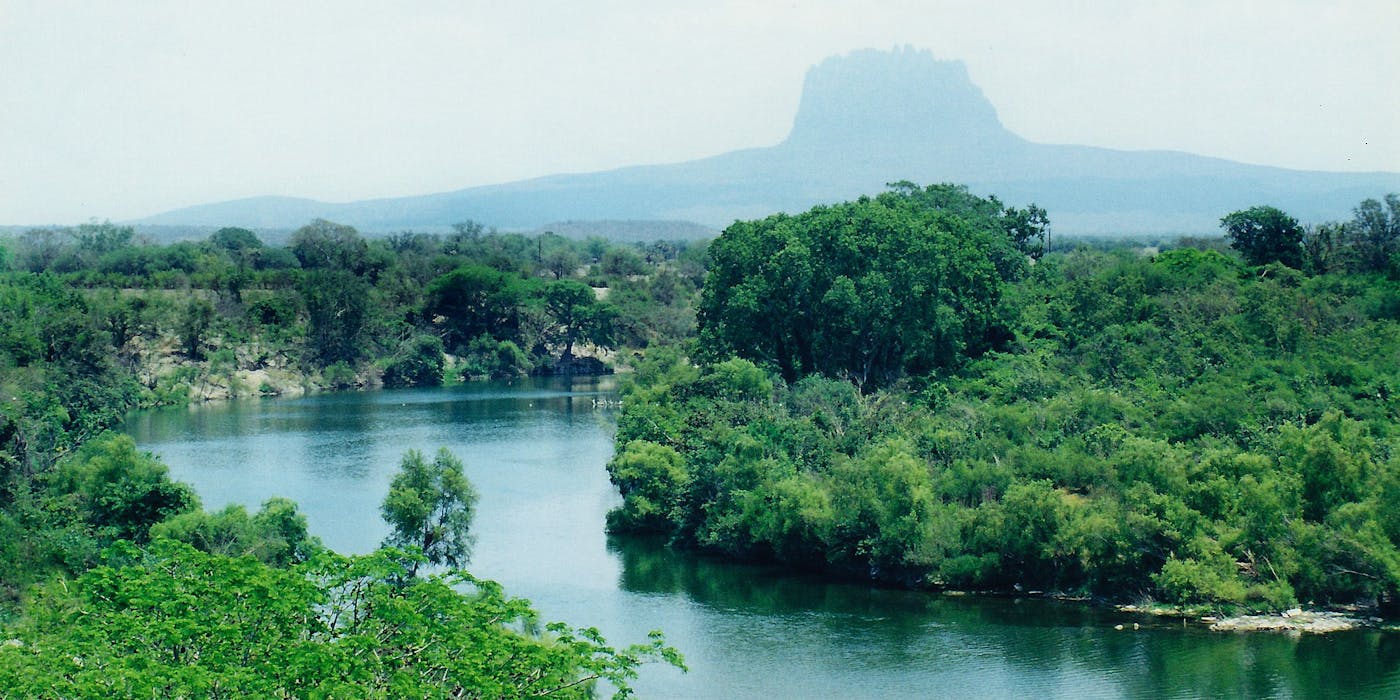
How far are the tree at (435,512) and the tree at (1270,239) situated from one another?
124ft

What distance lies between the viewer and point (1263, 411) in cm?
3638

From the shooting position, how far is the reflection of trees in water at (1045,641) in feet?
86.2

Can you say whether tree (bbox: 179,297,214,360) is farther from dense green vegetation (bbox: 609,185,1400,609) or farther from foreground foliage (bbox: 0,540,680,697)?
foreground foliage (bbox: 0,540,680,697)

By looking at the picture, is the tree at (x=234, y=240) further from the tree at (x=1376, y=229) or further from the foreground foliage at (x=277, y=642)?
the foreground foliage at (x=277, y=642)

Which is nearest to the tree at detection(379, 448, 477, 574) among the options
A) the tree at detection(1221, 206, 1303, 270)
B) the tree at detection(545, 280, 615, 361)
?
the tree at detection(1221, 206, 1303, 270)

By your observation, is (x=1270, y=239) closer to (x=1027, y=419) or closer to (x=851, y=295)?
(x=851, y=295)

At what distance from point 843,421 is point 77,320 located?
34.1m

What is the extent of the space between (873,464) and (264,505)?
13703mm

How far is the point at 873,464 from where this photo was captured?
111 ft

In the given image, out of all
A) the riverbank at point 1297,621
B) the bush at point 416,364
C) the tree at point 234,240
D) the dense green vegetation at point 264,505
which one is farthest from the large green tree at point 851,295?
the tree at point 234,240

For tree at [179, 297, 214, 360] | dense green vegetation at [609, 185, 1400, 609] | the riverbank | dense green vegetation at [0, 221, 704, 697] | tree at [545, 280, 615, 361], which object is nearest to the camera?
dense green vegetation at [0, 221, 704, 697]


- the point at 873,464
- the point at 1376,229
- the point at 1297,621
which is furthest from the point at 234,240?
the point at 1297,621

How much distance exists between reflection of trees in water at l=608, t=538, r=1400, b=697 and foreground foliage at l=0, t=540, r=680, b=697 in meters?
10.5

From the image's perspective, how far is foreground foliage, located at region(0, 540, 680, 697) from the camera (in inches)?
649
